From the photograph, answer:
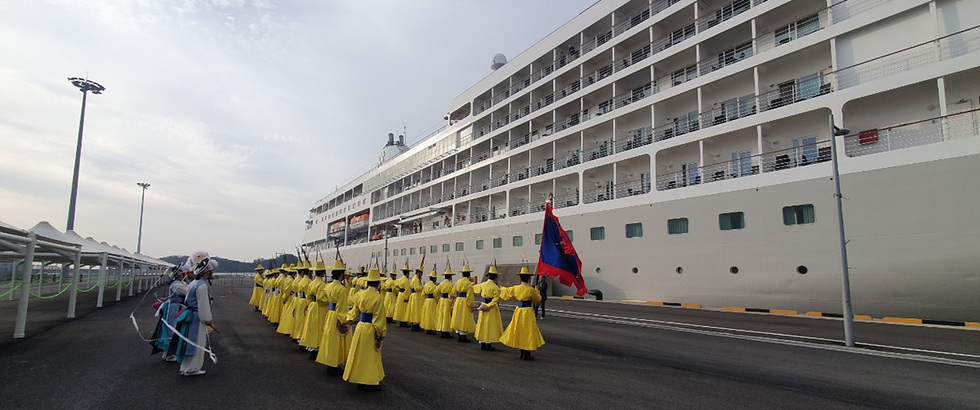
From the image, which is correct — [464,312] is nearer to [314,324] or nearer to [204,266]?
[314,324]

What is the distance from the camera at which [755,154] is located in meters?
17.8

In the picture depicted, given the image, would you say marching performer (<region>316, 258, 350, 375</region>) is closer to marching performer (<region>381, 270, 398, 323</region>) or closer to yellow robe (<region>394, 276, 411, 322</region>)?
yellow robe (<region>394, 276, 411, 322</region>)

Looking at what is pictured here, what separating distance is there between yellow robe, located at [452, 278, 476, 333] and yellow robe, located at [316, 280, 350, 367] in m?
3.80

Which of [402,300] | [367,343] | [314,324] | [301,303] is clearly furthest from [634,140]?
[367,343]

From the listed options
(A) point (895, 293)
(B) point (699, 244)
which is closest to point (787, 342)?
(A) point (895, 293)

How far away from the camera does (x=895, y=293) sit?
41.3ft

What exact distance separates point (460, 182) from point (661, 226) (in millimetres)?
20011

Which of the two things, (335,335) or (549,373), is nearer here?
(335,335)

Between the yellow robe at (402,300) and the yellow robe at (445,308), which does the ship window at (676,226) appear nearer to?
the yellow robe at (445,308)

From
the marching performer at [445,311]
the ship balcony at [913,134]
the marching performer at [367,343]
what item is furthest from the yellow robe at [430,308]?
the ship balcony at [913,134]

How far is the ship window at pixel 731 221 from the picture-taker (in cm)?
1647

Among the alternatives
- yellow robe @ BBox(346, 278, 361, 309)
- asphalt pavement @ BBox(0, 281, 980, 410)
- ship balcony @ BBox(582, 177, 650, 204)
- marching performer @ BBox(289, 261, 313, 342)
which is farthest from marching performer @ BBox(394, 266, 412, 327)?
ship balcony @ BBox(582, 177, 650, 204)

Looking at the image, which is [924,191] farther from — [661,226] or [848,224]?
[661,226]

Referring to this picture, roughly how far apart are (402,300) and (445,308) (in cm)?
242
